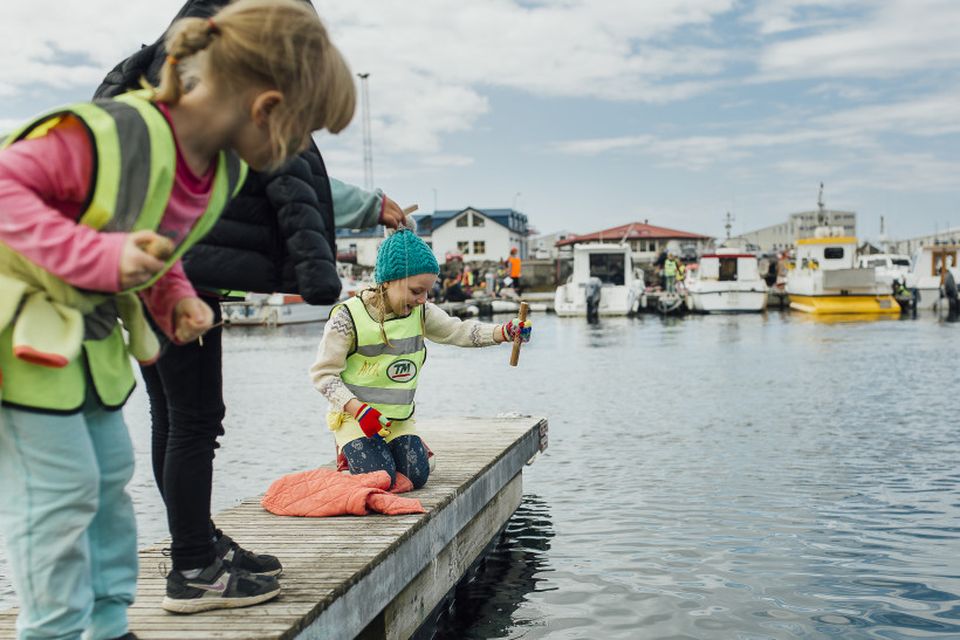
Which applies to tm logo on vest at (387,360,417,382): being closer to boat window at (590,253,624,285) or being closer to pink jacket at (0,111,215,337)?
pink jacket at (0,111,215,337)

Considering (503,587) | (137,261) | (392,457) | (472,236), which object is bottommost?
(503,587)

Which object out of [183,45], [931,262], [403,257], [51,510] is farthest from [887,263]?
[51,510]

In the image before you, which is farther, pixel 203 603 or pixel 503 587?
pixel 503 587

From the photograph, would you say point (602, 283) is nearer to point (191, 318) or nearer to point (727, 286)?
point (727, 286)

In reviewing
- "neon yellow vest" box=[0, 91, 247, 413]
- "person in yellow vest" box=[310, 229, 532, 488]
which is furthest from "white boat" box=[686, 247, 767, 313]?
"neon yellow vest" box=[0, 91, 247, 413]

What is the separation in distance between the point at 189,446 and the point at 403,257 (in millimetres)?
1917

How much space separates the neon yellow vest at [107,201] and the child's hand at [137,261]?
11 centimetres

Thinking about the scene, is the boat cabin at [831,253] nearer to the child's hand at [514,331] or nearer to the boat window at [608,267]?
the boat window at [608,267]

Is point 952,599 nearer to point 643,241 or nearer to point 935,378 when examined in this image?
point 935,378

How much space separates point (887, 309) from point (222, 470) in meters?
31.7

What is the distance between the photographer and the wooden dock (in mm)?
3084

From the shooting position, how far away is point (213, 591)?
3.16 meters

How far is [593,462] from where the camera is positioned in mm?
9445

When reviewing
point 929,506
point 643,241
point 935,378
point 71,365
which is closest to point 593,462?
point 929,506
